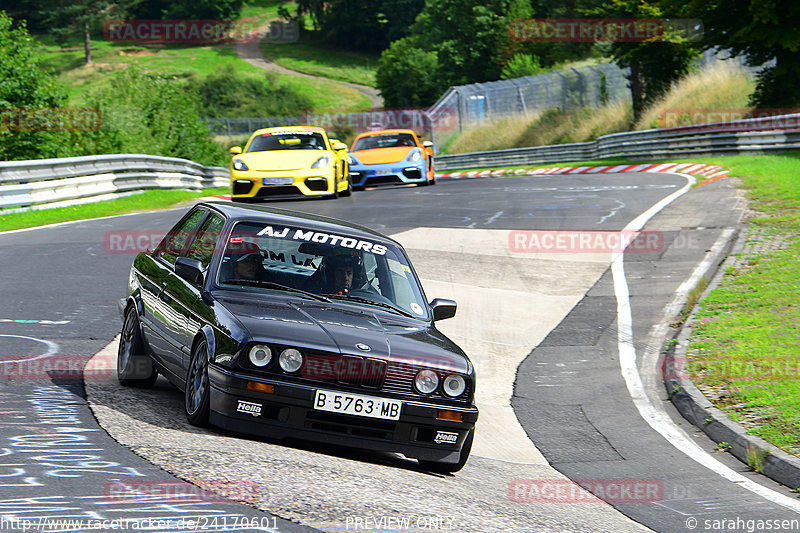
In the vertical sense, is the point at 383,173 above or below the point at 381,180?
above

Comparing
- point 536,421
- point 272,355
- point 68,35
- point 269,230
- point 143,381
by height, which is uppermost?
point 68,35

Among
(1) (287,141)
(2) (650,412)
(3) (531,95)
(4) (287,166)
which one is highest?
(3) (531,95)

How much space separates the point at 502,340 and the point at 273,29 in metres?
127

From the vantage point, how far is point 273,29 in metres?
133

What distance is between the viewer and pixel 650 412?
867 centimetres

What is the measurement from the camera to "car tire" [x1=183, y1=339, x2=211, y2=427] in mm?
6082

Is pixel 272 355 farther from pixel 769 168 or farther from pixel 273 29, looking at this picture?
pixel 273 29

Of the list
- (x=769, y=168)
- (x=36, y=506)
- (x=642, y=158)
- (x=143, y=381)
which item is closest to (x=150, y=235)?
(x=143, y=381)

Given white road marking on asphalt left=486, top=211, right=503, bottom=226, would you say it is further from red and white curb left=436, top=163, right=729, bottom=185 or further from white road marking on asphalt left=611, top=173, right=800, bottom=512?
red and white curb left=436, top=163, right=729, bottom=185

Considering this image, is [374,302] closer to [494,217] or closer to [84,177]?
[494,217]

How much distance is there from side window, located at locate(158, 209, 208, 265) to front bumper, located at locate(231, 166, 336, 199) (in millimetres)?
12017
